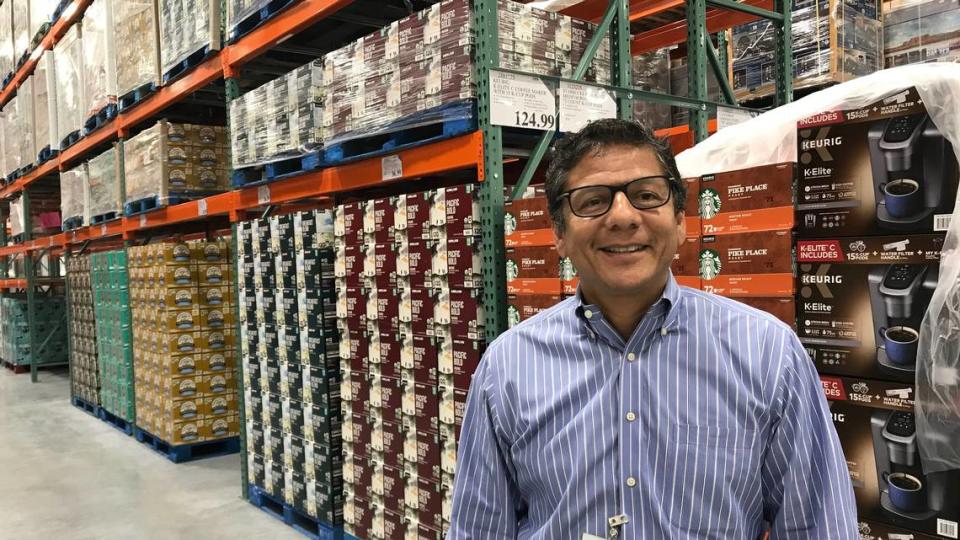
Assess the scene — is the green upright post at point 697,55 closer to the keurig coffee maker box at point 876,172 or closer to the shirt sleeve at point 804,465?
the keurig coffee maker box at point 876,172

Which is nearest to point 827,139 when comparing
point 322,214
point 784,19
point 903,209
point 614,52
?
point 903,209

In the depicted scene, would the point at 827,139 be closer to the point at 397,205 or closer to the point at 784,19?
the point at 397,205

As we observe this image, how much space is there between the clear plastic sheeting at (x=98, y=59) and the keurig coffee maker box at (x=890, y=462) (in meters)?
7.17

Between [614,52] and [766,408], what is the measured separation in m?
2.74

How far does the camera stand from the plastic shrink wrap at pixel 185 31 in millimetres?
5266

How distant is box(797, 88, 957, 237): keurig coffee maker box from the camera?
208 cm

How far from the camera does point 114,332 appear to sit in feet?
25.3

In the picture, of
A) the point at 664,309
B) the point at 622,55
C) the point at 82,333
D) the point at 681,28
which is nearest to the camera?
the point at 664,309

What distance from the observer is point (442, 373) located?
11.3 ft

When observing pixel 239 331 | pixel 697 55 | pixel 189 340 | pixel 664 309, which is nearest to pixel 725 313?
pixel 664 309

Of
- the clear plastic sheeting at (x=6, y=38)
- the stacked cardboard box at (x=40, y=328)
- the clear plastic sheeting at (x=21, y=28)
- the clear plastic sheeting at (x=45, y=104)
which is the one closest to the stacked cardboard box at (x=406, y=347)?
the clear plastic sheeting at (x=45, y=104)

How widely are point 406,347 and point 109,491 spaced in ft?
11.2

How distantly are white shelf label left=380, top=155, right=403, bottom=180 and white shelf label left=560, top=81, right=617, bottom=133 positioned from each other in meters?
0.85

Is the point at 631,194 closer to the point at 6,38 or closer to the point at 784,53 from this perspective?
the point at 784,53
